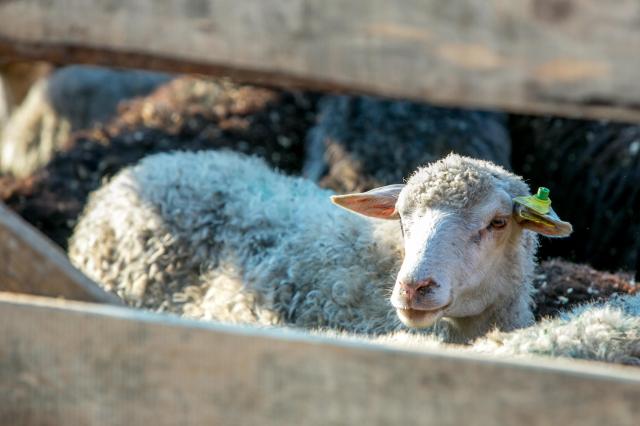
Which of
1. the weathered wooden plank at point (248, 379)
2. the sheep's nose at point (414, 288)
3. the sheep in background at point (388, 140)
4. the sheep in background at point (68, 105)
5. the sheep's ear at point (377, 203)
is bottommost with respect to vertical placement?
the sheep in background at point (68, 105)

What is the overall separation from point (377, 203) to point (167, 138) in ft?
12.3

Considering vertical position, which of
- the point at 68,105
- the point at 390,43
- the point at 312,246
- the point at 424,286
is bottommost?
the point at 68,105

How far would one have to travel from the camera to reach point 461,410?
5.38 ft

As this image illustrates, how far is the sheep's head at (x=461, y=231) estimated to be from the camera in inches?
167

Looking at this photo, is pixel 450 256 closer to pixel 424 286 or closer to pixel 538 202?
pixel 424 286

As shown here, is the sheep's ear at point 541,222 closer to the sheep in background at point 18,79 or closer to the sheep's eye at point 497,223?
the sheep's eye at point 497,223

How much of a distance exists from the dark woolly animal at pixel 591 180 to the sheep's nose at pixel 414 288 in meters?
3.07

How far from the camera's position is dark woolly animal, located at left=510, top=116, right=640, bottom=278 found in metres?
7.20

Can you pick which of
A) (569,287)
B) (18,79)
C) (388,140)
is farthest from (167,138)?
(18,79)

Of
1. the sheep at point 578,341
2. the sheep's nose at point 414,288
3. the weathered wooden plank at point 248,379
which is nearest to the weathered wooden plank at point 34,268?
the weathered wooden plank at point 248,379

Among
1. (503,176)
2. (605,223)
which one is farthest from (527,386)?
(605,223)

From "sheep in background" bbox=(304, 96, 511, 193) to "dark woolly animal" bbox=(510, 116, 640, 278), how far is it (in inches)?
12.5

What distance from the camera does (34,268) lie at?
6.24ft

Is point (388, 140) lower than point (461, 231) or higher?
lower
